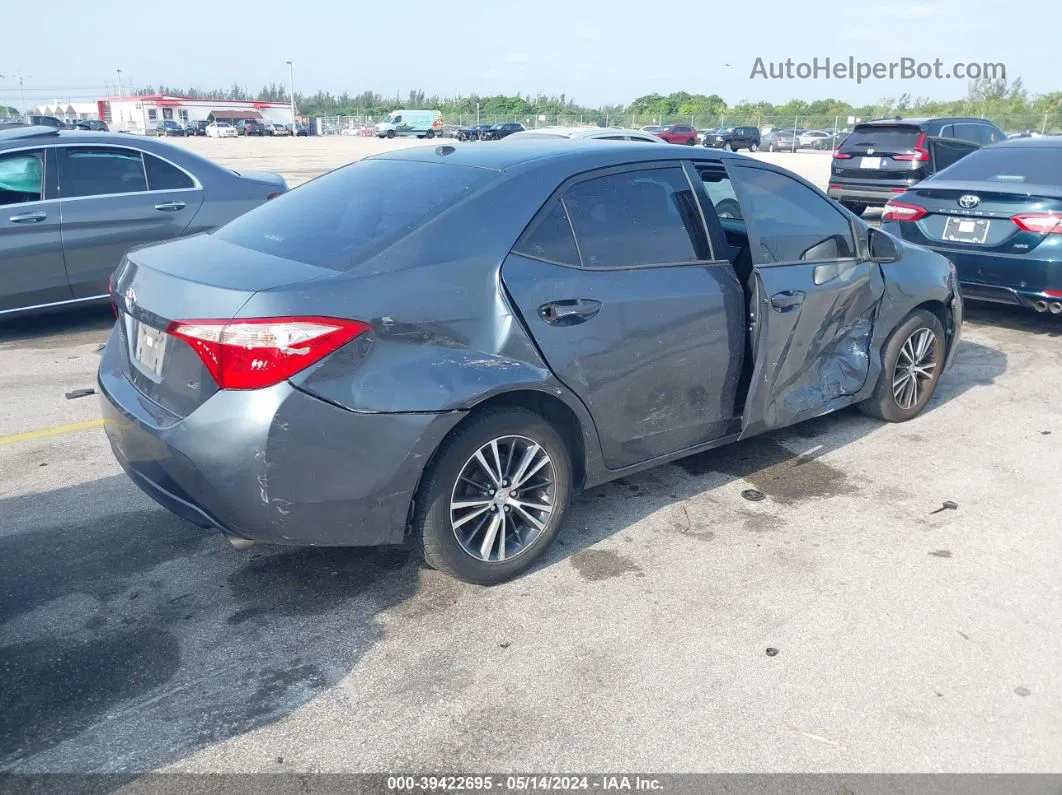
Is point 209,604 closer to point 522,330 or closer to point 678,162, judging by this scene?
point 522,330

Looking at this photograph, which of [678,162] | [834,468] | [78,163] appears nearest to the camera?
[678,162]

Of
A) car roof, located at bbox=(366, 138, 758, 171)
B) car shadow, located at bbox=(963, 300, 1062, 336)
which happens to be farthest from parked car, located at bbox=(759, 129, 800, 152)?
car roof, located at bbox=(366, 138, 758, 171)

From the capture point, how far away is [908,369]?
5.64m

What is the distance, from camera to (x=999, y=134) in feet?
51.0

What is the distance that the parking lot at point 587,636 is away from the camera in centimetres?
281

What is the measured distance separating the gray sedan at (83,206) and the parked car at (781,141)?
42482mm

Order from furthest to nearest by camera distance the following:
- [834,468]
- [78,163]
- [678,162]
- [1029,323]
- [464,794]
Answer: [1029,323] < [78,163] < [834,468] < [678,162] < [464,794]

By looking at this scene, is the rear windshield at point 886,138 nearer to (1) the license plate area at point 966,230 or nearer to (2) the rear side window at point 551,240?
(1) the license plate area at point 966,230

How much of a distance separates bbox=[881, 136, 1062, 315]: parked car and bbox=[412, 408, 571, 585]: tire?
5.11 meters

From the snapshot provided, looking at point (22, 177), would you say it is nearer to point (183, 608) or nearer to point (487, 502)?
point (183, 608)

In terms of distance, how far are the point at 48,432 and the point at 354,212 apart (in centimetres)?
274

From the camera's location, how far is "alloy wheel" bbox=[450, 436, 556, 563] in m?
3.54

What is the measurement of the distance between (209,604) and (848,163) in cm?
1390

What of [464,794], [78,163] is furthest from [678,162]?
[78,163]
